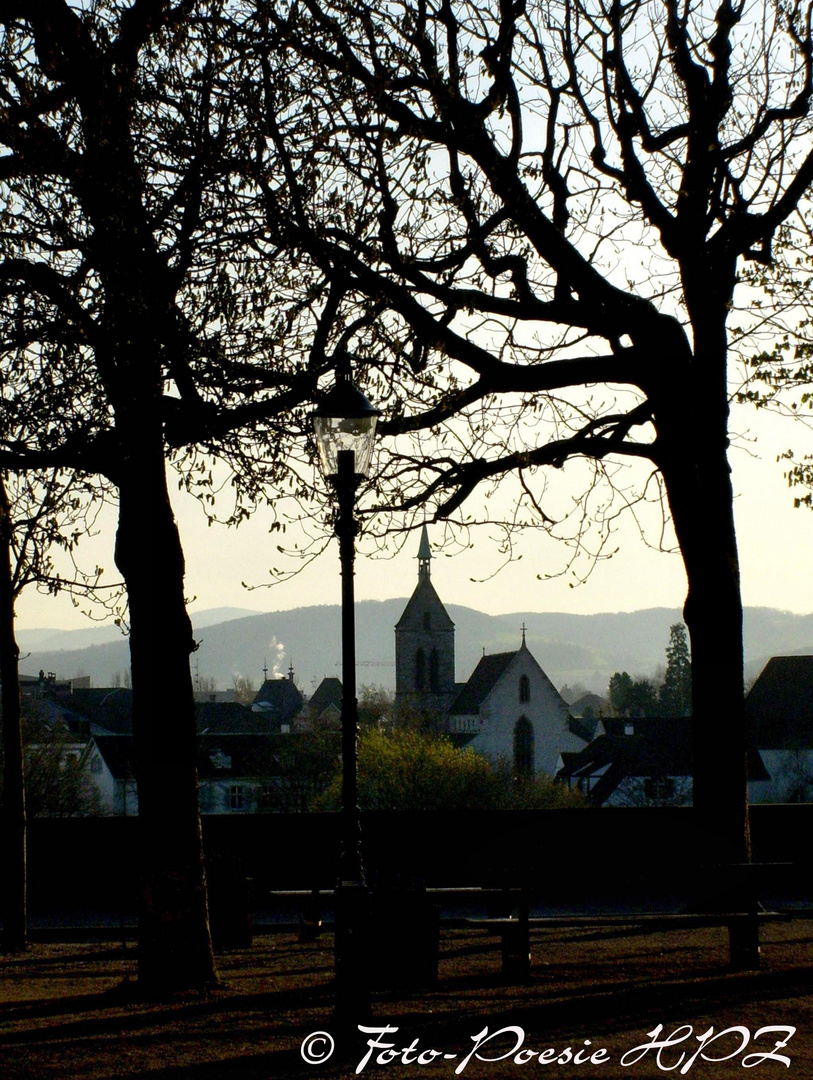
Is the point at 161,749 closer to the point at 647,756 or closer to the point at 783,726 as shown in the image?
the point at 783,726

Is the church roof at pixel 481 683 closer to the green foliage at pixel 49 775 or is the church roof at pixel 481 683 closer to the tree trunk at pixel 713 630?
the green foliage at pixel 49 775

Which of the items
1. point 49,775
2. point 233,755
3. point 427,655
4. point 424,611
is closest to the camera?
point 49,775

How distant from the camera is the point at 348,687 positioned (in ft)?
28.5

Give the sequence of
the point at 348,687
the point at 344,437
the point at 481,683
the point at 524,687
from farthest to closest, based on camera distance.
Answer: the point at 481,683 < the point at 524,687 < the point at 344,437 < the point at 348,687

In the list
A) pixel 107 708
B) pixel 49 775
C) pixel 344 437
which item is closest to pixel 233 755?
pixel 49 775

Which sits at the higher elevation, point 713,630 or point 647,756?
point 713,630

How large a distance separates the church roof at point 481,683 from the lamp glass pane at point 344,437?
12542 centimetres

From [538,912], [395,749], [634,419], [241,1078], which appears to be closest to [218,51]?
[634,419]

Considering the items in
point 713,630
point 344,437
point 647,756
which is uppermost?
point 344,437

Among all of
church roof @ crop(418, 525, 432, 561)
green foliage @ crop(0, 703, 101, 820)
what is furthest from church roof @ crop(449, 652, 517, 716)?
green foliage @ crop(0, 703, 101, 820)

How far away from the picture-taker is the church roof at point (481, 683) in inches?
5325

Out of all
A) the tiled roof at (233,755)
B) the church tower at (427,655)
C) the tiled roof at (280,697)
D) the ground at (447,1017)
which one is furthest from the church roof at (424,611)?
the ground at (447,1017)

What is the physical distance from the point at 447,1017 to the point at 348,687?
2.42 metres

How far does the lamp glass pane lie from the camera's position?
923cm
